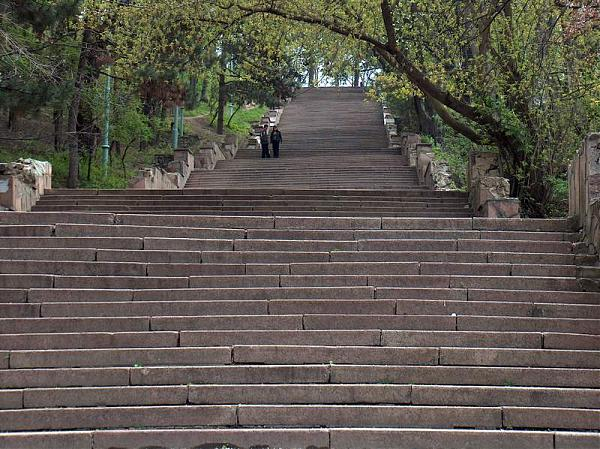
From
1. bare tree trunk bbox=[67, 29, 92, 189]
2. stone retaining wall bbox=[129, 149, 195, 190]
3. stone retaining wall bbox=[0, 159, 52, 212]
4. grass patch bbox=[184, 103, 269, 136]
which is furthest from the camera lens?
grass patch bbox=[184, 103, 269, 136]

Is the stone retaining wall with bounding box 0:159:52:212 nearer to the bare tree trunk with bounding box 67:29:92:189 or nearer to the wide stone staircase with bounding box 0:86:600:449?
the wide stone staircase with bounding box 0:86:600:449

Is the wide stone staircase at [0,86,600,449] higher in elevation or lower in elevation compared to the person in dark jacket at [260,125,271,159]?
lower

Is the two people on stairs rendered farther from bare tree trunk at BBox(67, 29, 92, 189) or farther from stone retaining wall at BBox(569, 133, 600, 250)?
stone retaining wall at BBox(569, 133, 600, 250)

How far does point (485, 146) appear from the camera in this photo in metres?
19.9

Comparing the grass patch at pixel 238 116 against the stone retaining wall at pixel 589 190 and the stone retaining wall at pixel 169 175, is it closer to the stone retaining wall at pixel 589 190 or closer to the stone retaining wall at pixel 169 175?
the stone retaining wall at pixel 169 175

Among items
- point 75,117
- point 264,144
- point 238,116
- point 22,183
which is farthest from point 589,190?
point 238,116

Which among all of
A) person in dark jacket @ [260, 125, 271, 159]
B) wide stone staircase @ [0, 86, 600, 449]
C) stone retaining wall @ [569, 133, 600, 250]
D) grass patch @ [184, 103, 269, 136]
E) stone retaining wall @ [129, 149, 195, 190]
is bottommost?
wide stone staircase @ [0, 86, 600, 449]

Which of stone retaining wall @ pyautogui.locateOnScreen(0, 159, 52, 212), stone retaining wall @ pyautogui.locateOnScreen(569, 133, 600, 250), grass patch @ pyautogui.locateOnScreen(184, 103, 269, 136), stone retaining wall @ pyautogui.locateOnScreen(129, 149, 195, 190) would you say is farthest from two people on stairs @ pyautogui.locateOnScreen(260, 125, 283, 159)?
stone retaining wall @ pyautogui.locateOnScreen(569, 133, 600, 250)

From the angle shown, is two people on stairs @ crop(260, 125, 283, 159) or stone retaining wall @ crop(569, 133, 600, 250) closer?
stone retaining wall @ crop(569, 133, 600, 250)

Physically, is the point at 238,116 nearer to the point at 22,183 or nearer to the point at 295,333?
the point at 22,183

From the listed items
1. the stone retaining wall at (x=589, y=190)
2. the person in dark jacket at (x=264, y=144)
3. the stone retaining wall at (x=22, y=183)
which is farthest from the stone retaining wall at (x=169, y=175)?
the stone retaining wall at (x=589, y=190)

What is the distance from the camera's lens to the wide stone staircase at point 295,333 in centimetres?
853

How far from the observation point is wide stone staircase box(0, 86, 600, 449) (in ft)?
28.0

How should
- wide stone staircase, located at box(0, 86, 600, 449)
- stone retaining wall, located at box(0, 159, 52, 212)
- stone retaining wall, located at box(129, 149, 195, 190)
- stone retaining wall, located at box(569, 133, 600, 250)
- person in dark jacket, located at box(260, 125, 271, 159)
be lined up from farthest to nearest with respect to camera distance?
person in dark jacket, located at box(260, 125, 271, 159) → stone retaining wall, located at box(129, 149, 195, 190) → stone retaining wall, located at box(0, 159, 52, 212) → stone retaining wall, located at box(569, 133, 600, 250) → wide stone staircase, located at box(0, 86, 600, 449)
